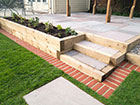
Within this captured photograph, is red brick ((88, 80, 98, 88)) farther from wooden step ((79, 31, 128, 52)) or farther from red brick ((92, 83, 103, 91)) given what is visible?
wooden step ((79, 31, 128, 52))

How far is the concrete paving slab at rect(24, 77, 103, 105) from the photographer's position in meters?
1.81

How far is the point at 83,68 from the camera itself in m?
2.56

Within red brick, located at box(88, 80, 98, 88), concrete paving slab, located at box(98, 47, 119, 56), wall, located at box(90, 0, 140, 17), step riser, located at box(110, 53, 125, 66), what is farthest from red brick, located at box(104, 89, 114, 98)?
wall, located at box(90, 0, 140, 17)

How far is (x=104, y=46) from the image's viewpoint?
3189 millimetres

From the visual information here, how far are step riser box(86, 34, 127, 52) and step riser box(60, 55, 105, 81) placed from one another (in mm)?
960

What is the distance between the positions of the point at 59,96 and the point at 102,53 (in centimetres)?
138

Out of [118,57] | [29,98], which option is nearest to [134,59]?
[118,57]

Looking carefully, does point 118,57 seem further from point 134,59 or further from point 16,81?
point 16,81

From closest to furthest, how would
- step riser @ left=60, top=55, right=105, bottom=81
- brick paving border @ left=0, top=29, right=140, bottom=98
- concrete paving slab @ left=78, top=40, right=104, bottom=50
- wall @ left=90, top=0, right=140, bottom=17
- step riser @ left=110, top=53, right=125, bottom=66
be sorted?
brick paving border @ left=0, top=29, right=140, bottom=98, step riser @ left=60, top=55, right=105, bottom=81, step riser @ left=110, top=53, right=125, bottom=66, concrete paving slab @ left=78, top=40, right=104, bottom=50, wall @ left=90, top=0, right=140, bottom=17

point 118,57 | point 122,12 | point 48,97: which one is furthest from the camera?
point 122,12

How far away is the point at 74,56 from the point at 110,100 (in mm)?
1408

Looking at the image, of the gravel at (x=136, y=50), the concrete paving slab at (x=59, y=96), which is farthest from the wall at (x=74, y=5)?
the concrete paving slab at (x=59, y=96)

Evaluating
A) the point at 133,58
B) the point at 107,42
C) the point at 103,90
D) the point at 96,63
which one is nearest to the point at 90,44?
the point at 107,42

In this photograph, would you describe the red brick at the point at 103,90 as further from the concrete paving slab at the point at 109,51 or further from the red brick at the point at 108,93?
the concrete paving slab at the point at 109,51
